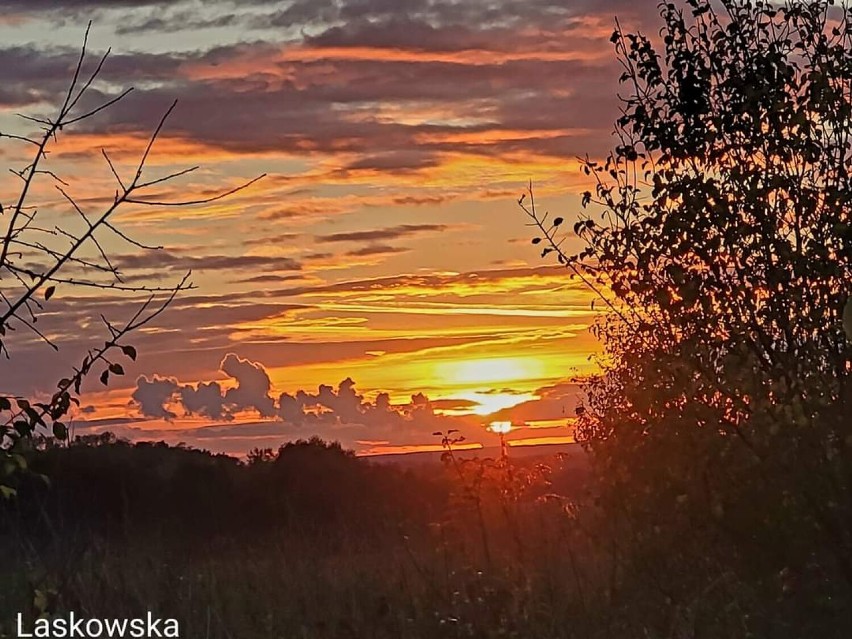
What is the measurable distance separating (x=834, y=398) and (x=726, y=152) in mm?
2189

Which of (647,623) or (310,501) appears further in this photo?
(310,501)

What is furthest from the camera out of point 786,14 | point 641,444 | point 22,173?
point 641,444

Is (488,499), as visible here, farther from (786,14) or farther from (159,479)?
(159,479)

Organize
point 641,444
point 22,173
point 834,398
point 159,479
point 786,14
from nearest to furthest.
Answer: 1. point 22,173
2. point 834,398
3. point 786,14
4. point 641,444
5. point 159,479

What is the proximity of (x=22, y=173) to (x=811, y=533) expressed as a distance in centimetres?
700

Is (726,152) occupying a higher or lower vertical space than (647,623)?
higher

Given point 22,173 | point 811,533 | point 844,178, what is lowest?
point 811,533

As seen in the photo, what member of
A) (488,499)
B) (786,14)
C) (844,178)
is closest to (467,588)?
(488,499)

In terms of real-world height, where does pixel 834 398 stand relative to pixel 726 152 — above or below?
below

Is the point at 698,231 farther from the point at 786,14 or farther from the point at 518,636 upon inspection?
the point at 518,636

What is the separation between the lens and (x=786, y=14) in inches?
412

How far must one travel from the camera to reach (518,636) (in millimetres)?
10359

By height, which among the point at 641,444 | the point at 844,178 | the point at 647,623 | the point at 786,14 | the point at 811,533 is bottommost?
the point at 647,623

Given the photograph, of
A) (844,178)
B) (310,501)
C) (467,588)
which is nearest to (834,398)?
(844,178)
